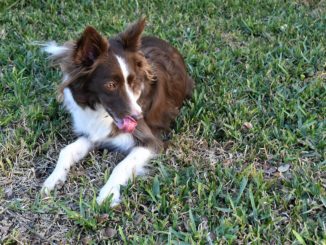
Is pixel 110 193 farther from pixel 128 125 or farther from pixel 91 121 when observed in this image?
pixel 91 121

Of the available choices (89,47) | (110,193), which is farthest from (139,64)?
(110,193)

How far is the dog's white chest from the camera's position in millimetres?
4098

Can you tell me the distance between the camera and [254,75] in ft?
17.2

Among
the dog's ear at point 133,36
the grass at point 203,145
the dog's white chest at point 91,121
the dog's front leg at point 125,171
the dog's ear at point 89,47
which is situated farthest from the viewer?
the dog's white chest at point 91,121

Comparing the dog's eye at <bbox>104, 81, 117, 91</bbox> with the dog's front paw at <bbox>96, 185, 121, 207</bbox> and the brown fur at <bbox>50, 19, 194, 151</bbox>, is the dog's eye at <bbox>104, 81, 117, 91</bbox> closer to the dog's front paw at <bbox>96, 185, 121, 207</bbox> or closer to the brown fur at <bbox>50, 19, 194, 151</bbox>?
the brown fur at <bbox>50, 19, 194, 151</bbox>

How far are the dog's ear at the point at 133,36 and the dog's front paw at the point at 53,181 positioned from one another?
115cm

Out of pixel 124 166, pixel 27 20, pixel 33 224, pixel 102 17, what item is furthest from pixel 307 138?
pixel 27 20

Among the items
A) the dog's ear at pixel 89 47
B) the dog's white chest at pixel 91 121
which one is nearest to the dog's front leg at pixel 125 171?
the dog's white chest at pixel 91 121

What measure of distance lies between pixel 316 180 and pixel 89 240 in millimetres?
1794

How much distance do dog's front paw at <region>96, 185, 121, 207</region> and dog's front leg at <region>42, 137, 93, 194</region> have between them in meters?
0.38

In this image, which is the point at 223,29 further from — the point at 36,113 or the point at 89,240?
the point at 89,240

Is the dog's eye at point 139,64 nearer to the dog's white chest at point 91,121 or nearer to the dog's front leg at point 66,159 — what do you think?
the dog's white chest at point 91,121

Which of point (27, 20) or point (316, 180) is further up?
point (27, 20)

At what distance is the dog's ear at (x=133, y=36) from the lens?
382 cm
